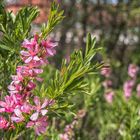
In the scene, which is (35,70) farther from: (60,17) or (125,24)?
(125,24)

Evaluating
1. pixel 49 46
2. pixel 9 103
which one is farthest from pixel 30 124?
pixel 49 46

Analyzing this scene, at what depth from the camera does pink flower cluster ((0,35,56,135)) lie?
239 centimetres

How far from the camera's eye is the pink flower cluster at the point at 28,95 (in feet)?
7.84

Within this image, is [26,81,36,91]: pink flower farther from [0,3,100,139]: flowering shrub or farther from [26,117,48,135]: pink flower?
[26,117,48,135]: pink flower

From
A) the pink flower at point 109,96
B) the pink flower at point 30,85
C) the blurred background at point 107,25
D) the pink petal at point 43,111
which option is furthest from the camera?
the blurred background at point 107,25

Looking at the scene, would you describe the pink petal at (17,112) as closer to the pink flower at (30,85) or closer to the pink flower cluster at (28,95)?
the pink flower cluster at (28,95)

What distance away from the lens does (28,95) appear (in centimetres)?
247

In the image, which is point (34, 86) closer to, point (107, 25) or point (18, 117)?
point (18, 117)

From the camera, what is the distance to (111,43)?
13500 mm

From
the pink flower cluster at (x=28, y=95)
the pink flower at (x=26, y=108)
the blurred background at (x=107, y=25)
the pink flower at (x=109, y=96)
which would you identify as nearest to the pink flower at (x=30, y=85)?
the pink flower cluster at (x=28, y=95)

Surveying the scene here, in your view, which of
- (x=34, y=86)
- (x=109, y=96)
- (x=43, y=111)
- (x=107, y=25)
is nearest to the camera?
(x=43, y=111)

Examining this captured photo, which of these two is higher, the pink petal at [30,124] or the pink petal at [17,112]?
the pink petal at [17,112]

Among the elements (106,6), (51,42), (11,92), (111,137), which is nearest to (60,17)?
(51,42)

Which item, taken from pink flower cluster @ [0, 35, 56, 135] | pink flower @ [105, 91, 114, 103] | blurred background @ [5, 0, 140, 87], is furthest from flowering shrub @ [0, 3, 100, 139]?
blurred background @ [5, 0, 140, 87]
